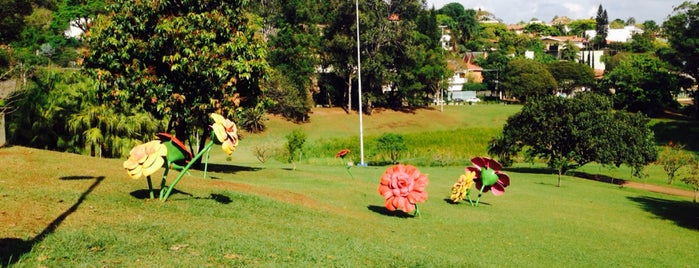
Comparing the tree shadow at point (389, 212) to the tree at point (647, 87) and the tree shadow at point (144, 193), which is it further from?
the tree at point (647, 87)

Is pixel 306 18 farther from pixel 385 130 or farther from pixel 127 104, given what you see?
pixel 127 104

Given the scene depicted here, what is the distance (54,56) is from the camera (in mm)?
61719

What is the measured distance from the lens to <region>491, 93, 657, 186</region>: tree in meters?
33.1

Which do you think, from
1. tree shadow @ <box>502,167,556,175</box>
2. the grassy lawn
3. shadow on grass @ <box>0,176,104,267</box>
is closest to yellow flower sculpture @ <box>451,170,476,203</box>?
the grassy lawn

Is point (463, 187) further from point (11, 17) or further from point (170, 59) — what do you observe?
point (11, 17)

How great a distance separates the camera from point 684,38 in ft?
215

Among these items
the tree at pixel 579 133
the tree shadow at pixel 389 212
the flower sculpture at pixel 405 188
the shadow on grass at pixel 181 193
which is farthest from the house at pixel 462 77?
the shadow on grass at pixel 181 193

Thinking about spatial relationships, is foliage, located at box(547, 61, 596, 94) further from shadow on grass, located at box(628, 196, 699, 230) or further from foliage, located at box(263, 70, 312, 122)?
shadow on grass, located at box(628, 196, 699, 230)

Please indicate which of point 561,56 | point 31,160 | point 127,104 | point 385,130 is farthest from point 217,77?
point 561,56

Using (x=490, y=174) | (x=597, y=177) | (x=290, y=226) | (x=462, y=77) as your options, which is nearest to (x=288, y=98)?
(x=597, y=177)

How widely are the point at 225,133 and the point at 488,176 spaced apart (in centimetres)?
997

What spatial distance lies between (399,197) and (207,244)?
6543mm

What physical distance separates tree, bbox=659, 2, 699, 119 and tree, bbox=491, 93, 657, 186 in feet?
119

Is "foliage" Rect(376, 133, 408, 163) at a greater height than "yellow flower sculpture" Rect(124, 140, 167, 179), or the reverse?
"yellow flower sculpture" Rect(124, 140, 167, 179)
